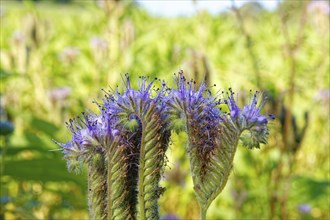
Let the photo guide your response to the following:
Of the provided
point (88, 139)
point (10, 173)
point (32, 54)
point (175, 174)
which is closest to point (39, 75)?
point (32, 54)

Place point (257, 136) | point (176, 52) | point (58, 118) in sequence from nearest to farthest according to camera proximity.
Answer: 1. point (257, 136)
2. point (58, 118)
3. point (176, 52)

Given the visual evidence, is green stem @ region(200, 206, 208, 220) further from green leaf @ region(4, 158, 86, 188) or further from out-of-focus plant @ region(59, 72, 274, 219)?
green leaf @ region(4, 158, 86, 188)

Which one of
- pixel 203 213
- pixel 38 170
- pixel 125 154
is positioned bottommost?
pixel 203 213

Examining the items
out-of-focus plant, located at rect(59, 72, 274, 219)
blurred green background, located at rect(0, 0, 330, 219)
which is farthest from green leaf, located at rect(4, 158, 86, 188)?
out-of-focus plant, located at rect(59, 72, 274, 219)

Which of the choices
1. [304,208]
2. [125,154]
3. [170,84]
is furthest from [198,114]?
[170,84]

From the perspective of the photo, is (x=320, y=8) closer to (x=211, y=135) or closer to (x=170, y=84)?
(x=170, y=84)

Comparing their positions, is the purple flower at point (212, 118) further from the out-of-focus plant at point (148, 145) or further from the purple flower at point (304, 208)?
the purple flower at point (304, 208)

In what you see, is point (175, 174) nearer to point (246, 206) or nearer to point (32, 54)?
point (246, 206)
